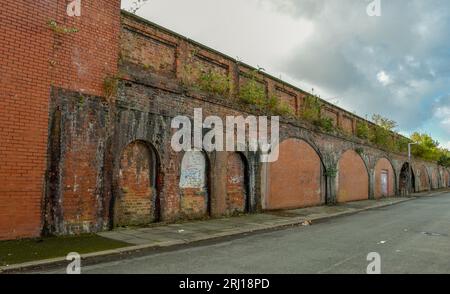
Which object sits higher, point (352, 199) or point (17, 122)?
point (17, 122)

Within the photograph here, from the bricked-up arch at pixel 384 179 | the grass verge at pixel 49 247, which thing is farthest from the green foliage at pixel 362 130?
the grass verge at pixel 49 247

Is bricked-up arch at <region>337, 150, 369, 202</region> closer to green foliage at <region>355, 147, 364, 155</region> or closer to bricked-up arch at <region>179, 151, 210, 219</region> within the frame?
green foliage at <region>355, 147, 364, 155</region>

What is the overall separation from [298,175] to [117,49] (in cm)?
1209

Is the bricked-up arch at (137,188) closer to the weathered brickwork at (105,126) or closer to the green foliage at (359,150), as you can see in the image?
the weathered brickwork at (105,126)

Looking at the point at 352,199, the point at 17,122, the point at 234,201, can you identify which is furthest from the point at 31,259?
the point at 352,199

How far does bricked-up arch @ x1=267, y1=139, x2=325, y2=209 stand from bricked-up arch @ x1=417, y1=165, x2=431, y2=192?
102 feet

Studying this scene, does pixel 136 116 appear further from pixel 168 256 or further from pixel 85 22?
pixel 168 256

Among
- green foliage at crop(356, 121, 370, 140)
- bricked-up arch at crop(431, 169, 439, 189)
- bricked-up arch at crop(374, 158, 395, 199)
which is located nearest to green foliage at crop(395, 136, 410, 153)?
bricked-up arch at crop(374, 158, 395, 199)

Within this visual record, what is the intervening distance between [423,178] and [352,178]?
28337 millimetres

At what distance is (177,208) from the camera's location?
43.5 feet

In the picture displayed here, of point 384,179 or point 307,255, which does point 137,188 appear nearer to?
point 307,255

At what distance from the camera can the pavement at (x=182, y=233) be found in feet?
25.6
